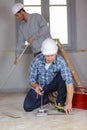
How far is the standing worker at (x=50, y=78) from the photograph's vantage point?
3.64 meters

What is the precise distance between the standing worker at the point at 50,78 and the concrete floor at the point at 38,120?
0.14 m

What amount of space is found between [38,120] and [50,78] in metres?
0.58

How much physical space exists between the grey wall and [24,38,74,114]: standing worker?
6.46 feet

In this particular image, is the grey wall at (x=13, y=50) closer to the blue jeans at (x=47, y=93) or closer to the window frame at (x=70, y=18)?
the window frame at (x=70, y=18)

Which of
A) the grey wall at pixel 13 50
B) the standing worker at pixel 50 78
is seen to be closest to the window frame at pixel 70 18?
the grey wall at pixel 13 50

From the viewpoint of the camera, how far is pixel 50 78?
12.7 ft

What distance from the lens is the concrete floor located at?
325 cm

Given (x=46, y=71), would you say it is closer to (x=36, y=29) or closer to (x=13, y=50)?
(x=36, y=29)

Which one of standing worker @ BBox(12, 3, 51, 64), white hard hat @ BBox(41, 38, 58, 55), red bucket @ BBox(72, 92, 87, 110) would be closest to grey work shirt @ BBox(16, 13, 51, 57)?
standing worker @ BBox(12, 3, 51, 64)

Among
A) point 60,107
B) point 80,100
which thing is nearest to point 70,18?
point 80,100

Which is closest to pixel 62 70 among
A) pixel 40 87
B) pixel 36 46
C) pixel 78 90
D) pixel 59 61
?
pixel 59 61

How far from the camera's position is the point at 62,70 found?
3.71 meters

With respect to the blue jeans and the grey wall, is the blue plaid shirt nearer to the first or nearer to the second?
the blue jeans

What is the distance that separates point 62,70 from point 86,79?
2.47m
